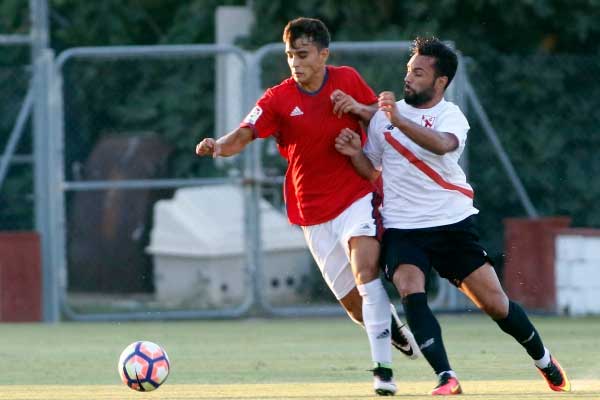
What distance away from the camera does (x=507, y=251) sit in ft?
50.4

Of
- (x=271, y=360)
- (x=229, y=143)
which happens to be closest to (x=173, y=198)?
(x=271, y=360)

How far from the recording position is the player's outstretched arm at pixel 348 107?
8.59m

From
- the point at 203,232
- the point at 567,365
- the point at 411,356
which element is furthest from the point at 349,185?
the point at 203,232

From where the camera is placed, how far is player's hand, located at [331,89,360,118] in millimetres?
8578

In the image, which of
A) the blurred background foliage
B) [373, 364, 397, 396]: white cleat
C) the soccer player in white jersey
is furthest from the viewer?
the blurred background foliage

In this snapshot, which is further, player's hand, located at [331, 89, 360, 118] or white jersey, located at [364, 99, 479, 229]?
player's hand, located at [331, 89, 360, 118]

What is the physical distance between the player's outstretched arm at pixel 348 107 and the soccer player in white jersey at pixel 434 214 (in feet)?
1.04

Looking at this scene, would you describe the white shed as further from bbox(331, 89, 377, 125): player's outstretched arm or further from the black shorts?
the black shorts

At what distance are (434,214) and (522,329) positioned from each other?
2.47 ft

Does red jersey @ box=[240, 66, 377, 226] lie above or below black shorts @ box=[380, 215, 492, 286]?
above

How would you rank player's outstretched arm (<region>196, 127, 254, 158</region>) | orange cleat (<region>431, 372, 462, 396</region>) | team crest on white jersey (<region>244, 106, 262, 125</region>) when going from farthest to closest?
1. team crest on white jersey (<region>244, 106, 262, 125</region>)
2. player's outstretched arm (<region>196, 127, 254, 158</region>)
3. orange cleat (<region>431, 372, 462, 396</region>)

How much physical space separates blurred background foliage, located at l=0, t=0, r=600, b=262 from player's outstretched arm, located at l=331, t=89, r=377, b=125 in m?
6.76

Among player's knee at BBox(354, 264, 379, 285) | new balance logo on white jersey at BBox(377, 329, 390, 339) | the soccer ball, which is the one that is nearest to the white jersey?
player's knee at BBox(354, 264, 379, 285)

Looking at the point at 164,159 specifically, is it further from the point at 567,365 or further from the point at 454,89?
the point at 567,365
